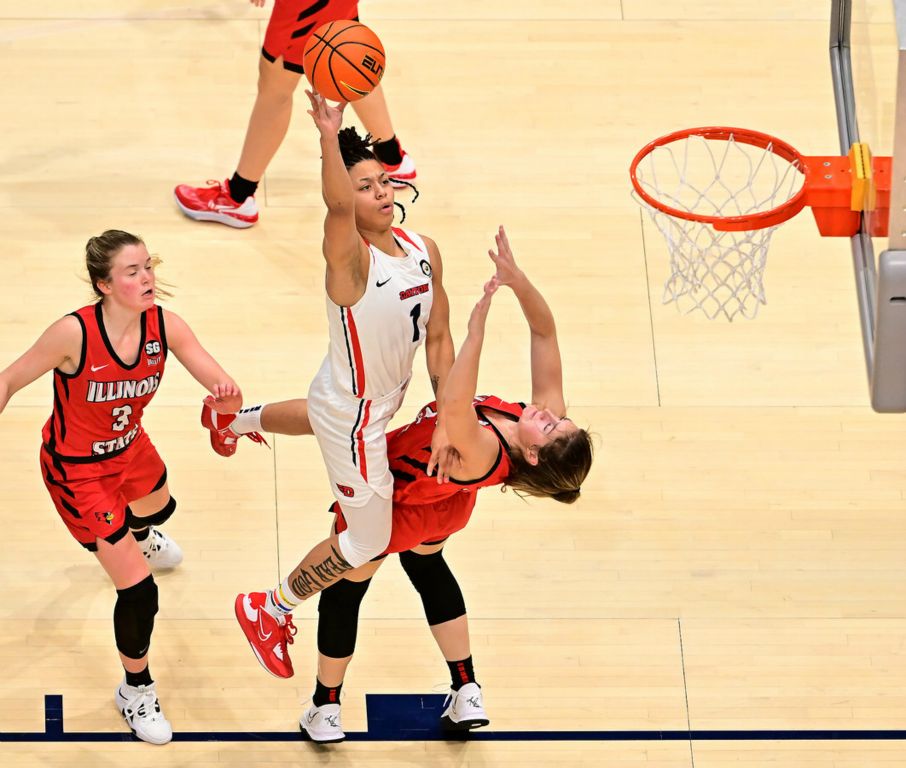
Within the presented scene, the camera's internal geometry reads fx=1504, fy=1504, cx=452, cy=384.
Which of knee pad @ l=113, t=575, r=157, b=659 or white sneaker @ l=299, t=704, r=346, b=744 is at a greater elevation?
knee pad @ l=113, t=575, r=157, b=659

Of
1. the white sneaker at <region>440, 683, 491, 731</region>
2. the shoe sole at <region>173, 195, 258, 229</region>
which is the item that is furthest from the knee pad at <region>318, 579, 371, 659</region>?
the shoe sole at <region>173, 195, 258, 229</region>

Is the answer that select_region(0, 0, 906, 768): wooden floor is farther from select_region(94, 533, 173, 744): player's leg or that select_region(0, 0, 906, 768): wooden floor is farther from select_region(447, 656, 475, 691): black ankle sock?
select_region(447, 656, 475, 691): black ankle sock

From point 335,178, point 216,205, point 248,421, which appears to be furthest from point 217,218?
point 335,178

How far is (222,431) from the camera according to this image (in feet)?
18.0

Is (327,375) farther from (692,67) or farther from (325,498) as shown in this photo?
(692,67)

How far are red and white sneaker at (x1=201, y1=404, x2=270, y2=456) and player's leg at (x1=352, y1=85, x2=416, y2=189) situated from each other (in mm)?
1810

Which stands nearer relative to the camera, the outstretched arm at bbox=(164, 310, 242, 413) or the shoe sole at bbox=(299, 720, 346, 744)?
the outstretched arm at bbox=(164, 310, 242, 413)

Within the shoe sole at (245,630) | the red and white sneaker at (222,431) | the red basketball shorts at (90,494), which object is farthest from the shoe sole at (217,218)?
the shoe sole at (245,630)

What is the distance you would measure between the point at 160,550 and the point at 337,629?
39.0 inches

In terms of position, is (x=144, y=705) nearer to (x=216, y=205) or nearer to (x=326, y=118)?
(x=326, y=118)

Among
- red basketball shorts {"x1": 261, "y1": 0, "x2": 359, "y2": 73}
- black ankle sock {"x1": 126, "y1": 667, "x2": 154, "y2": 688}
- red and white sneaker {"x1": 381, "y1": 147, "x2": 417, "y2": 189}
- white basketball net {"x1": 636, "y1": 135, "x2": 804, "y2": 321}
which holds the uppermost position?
red basketball shorts {"x1": 261, "y1": 0, "x2": 359, "y2": 73}

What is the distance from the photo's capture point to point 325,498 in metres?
6.07

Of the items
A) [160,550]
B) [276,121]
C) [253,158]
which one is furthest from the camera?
[253,158]

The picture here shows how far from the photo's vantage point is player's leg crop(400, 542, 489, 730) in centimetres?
520
